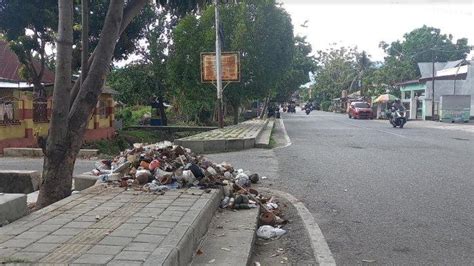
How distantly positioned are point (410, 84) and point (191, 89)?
2857 centimetres

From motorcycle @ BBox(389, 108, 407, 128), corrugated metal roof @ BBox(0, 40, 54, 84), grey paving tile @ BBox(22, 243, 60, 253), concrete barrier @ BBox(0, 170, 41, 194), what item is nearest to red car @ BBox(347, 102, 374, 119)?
motorcycle @ BBox(389, 108, 407, 128)

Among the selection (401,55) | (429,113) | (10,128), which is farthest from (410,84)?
(10,128)

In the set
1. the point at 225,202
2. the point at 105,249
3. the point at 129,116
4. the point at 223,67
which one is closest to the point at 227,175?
the point at 225,202

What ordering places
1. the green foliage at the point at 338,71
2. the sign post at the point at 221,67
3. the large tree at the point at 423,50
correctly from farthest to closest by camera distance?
the green foliage at the point at 338,71
the large tree at the point at 423,50
the sign post at the point at 221,67

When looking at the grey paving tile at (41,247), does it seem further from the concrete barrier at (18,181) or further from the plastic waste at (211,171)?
the concrete barrier at (18,181)

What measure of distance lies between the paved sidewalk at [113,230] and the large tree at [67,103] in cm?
49

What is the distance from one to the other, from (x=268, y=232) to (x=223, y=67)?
18.6 metres

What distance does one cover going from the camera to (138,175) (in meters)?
6.60

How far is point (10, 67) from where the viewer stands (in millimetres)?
28406

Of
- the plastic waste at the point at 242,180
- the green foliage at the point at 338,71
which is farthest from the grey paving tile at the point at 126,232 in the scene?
the green foliage at the point at 338,71

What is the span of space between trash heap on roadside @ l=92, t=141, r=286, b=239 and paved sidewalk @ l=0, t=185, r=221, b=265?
1.72ft

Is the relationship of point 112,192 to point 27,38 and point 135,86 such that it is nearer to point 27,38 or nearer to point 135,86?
point 27,38

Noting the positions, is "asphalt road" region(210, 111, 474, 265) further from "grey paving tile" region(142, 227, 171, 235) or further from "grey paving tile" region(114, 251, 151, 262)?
"grey paving tile" region(114, 251, 151, 262)

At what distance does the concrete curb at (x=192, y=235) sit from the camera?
12.0 ft
